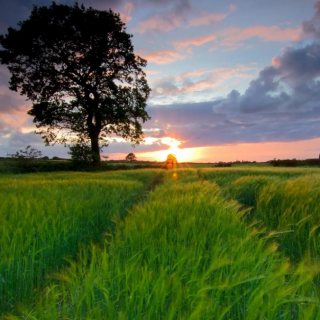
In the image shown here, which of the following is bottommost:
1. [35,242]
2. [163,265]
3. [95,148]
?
[35,242]

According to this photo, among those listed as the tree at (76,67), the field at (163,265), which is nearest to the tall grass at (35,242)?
the field at (163,265)

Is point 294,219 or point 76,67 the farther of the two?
point 76,67

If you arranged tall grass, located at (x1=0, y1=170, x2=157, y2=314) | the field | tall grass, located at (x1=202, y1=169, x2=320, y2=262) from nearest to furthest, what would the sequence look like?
the field
tall grass, located at (x1=0, y1=170, x2=157, y2=314)
tall grass, located at (x1=202, y1=169, x2=320, y2=262)

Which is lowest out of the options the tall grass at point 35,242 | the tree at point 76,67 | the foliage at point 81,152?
the tall grass at point 35,242

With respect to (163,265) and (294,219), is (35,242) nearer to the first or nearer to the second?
(163,265)

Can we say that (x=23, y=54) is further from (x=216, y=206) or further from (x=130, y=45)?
(x=216, y=206)

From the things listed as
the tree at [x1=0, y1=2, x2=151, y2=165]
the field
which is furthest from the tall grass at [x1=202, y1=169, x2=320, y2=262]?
the tree at [x1=0, y1=2, x2=151, y2=165]

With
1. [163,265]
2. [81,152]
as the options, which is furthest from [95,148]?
[163,265]

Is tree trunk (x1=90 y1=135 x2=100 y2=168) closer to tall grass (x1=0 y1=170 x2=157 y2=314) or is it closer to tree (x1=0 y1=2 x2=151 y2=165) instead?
tree (x1=0 y1=2 x2=151 y2=165)

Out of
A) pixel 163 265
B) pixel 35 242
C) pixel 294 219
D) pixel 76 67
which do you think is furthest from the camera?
pixel 76 67

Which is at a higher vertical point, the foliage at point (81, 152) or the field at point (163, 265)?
the foliage at point (81, 152)

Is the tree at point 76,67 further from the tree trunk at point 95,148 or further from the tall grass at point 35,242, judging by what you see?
the tall grass at point 35,242

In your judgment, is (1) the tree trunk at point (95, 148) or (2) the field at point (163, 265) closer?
(2) the field at point (163, 265)

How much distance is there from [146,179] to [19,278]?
13.3m
